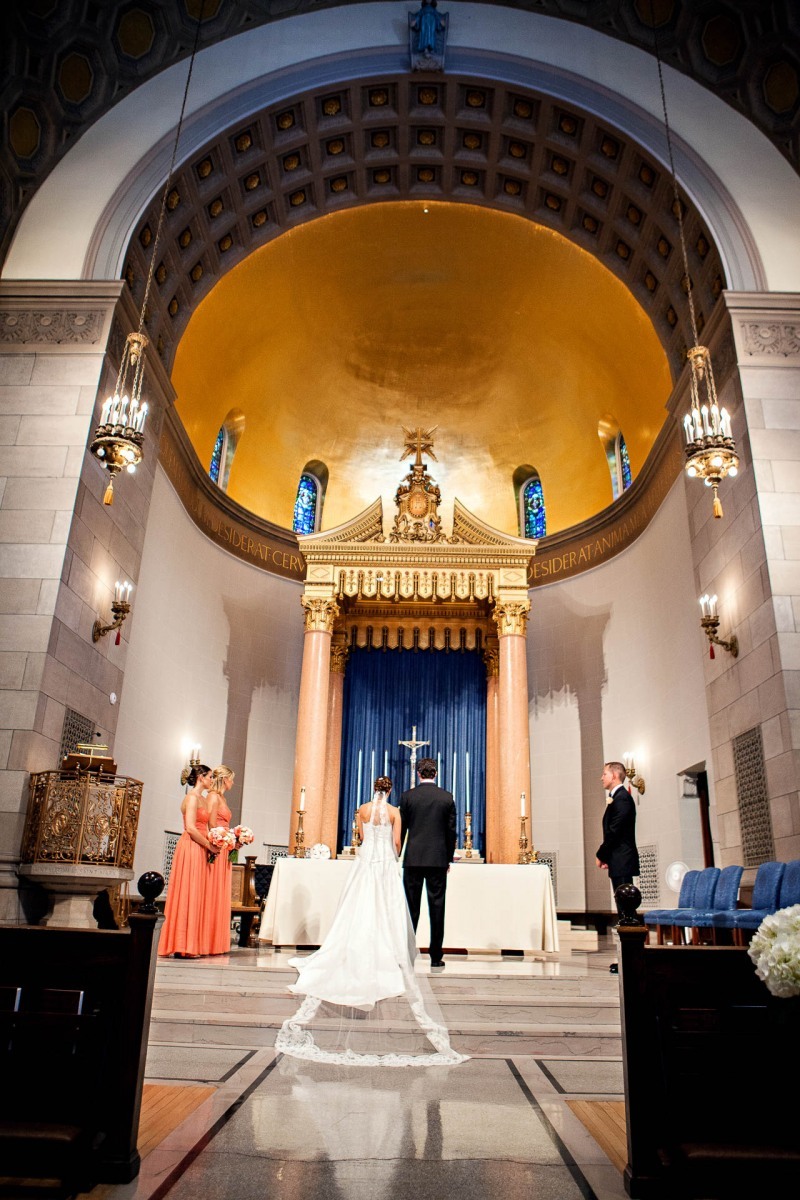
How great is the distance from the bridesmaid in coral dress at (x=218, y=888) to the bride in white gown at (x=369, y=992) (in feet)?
8.71

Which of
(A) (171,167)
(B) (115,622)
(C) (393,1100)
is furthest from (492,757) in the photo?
(C) (393,1100)

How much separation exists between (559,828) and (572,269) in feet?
32.6

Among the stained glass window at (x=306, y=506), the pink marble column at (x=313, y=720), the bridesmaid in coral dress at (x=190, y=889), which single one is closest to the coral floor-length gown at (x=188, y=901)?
the bridesmaid in coral dress at (x=190, y=889)

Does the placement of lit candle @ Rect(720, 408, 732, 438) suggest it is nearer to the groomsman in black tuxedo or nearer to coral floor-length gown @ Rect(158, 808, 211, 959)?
the groomsman in black tuxedo

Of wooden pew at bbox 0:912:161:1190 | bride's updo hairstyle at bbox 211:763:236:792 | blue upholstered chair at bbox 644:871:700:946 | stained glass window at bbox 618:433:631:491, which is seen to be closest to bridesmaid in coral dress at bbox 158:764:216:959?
bride's updo hairstyle at bbox 211:763:236:792

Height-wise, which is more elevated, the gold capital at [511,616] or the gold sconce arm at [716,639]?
the gold capital at [511,616]

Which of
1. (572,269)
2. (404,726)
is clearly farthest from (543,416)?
(404,726)

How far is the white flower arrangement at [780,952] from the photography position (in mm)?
2305

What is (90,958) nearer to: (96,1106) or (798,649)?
(96,1106)

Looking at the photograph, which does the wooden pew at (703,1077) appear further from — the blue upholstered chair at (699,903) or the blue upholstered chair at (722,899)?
the blue upholstered chair at (699,903)

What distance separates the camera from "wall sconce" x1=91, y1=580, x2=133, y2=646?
30.0ft

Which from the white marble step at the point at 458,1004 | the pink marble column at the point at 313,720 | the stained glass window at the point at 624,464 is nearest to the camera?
the white marble step at the point at 458,1004

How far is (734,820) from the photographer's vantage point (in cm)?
884

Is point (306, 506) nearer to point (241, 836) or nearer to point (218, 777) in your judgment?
point (218, 777)
